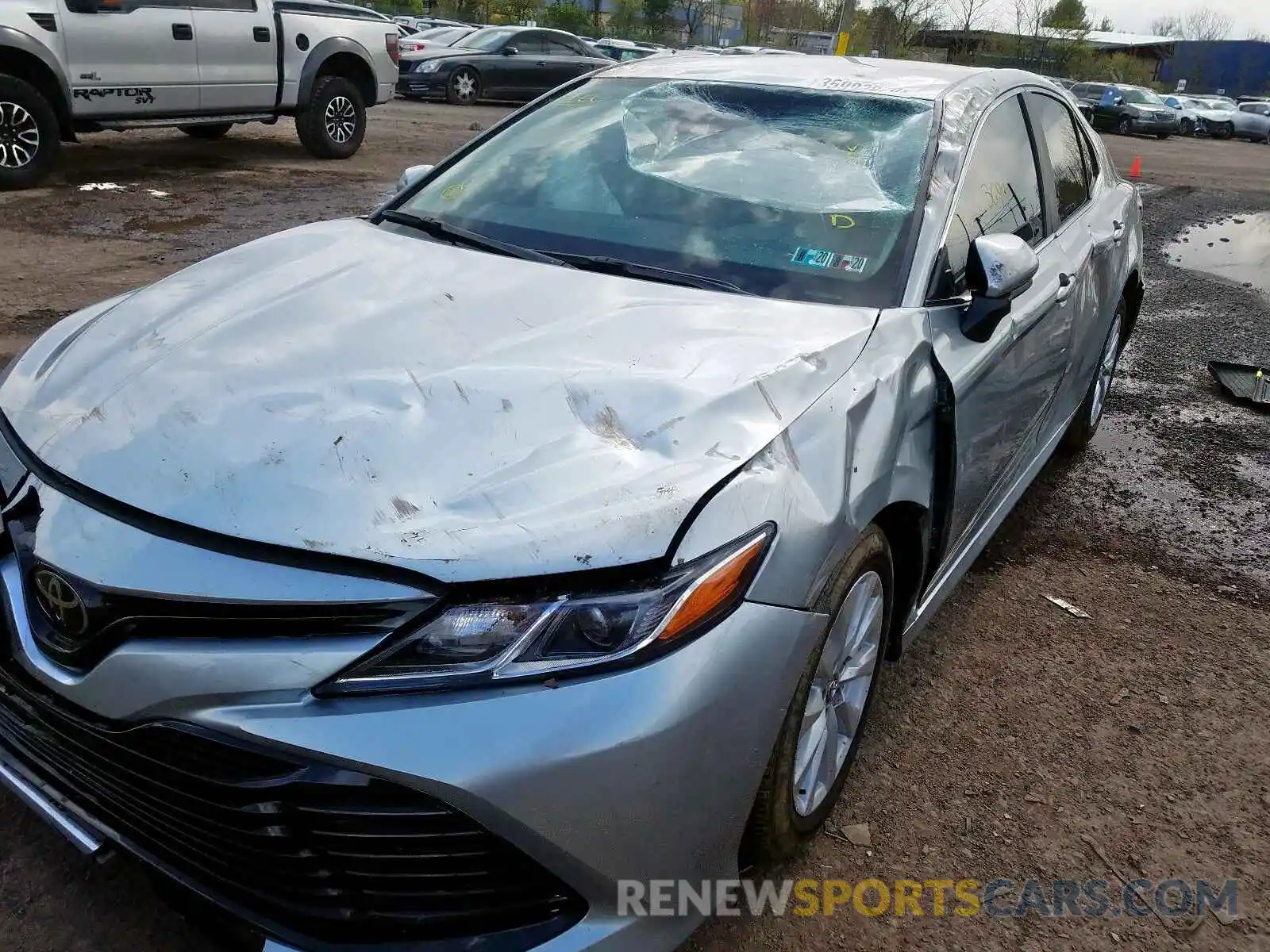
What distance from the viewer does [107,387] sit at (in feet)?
6.56

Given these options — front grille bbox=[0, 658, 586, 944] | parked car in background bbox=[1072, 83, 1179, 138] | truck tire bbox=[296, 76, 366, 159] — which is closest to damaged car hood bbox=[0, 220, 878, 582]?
front grille bbox=[0, 658, 586, 944]

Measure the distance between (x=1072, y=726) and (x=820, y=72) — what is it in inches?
80.7

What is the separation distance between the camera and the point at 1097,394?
464 centimetres

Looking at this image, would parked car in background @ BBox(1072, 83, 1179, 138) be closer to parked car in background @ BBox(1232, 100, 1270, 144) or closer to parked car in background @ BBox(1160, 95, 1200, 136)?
parked car in background @ BBox(1160, 95, 1200, 136)

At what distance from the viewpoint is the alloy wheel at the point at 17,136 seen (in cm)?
780

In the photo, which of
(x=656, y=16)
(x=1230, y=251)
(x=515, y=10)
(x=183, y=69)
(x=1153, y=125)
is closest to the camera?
(x=183, y=69)

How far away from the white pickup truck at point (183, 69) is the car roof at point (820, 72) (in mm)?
6375

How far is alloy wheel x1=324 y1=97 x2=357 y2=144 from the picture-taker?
34.5 feet

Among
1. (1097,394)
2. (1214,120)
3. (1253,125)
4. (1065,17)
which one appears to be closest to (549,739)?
(1097,394)

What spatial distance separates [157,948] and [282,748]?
74cm

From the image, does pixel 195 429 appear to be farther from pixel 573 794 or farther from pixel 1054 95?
pixel 1054 95

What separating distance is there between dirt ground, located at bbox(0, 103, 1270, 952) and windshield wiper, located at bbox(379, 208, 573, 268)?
1.50 m

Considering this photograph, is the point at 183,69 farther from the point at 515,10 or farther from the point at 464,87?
the point at 515,10

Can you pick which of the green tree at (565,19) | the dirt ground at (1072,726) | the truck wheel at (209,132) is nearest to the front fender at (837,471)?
the dirt ground at (1072,726)
